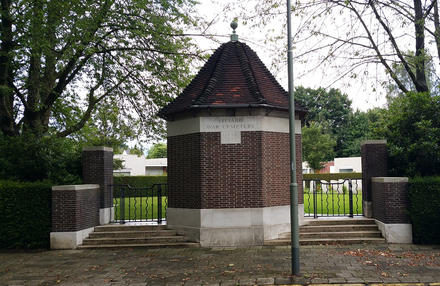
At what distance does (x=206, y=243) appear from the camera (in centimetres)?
1159

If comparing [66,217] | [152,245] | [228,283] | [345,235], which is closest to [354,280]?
[228,283]

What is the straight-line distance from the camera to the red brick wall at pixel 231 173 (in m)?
Answer: 11.8

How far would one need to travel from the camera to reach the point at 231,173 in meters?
11.8

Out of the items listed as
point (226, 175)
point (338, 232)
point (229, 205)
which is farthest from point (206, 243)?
point (338, 232)

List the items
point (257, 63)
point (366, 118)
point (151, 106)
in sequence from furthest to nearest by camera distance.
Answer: point (366, 118), point (151, 106), point (257, 63)

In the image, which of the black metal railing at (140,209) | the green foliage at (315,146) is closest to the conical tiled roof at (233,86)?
the black metal railing at (140,209)

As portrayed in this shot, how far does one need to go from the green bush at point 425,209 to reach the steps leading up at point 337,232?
111 centimetres

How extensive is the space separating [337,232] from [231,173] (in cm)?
390

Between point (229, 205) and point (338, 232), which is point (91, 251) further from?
point (338, 232)

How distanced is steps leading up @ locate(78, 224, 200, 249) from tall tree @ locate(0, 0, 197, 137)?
16.2 feet

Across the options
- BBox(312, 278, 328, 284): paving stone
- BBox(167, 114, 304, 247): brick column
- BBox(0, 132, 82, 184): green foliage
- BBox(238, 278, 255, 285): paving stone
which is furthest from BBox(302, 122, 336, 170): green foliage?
BBox(238, 278, 255, 285): paving stone

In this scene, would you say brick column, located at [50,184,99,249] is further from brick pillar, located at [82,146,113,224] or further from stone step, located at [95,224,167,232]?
brick pillar, located at [82,146,113,224]

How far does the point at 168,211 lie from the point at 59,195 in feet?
11.6

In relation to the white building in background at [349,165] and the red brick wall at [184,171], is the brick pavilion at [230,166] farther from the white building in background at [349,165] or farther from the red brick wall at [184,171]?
the white building in background at [349,165]
